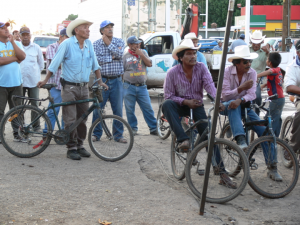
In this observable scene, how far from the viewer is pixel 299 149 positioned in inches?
230

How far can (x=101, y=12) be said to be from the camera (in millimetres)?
23141

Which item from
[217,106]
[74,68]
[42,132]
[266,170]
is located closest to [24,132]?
[42,132]

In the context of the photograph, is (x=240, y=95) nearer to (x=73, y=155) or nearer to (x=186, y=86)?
(x=186, y=86)

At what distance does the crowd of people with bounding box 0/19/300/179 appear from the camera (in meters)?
5.50

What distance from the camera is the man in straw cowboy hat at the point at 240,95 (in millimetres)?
5328

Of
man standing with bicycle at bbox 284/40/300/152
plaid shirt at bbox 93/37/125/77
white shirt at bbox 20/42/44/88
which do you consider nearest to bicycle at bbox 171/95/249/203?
man standing with bicycle at bbox 284/40/300/152

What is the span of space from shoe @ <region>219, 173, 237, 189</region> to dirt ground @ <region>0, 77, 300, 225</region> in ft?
0.57

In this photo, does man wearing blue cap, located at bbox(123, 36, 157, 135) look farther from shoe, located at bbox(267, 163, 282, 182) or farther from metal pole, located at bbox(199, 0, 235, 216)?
metal pole, located at bbox(199, 0, 235, 216)

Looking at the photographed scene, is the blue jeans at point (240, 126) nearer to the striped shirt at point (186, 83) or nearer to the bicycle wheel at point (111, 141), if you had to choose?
the striped shirt at point (186, 83)

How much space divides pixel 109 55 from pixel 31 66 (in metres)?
1.52

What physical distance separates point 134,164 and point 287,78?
8.08ft

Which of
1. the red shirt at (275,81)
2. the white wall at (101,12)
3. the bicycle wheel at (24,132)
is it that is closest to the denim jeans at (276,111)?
the red shirt at (275,81)

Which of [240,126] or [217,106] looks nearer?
[217,106]

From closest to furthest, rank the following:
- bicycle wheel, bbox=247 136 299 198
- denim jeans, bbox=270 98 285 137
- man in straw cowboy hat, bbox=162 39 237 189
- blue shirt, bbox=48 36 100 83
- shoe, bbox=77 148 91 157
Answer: bicycle wheel, bbox=247 136 299 198, man in straw cowboy hat, bbox=162 39 237 189, blue shirt, bbox=48 36 100 83, shoe, bbox=77 148 91 157, denim jeans, bbox=270 98 285 137
